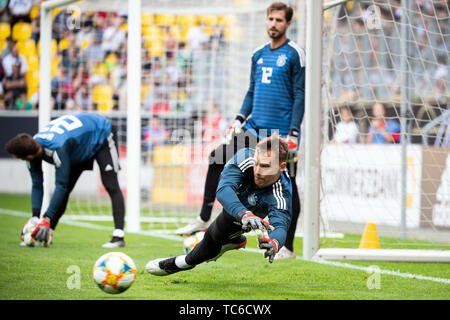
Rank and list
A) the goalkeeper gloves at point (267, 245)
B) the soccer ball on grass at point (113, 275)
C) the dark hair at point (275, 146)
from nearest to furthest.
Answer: the goalkeeper gloves at point (267, 245) < the soccer ball on grass at point (113, 275) < the dark hair at point (275, 146)

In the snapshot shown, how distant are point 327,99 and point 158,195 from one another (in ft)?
19.9

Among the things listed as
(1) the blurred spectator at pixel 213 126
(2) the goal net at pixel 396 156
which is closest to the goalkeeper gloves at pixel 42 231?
(2) the goal net at pixel 396 156

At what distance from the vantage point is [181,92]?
12.6 meters

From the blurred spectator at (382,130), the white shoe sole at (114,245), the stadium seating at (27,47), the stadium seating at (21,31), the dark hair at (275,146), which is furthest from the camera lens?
the stadium seating at (21,31)

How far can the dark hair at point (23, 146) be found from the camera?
698 centimetres

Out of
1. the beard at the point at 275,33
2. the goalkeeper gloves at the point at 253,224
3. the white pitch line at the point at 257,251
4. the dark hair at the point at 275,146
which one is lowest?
the white pitch line at the point at 257,251

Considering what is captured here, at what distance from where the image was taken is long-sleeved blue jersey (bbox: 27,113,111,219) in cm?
715

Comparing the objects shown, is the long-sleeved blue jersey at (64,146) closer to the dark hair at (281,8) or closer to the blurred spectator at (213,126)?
the dark hair at (281,8)

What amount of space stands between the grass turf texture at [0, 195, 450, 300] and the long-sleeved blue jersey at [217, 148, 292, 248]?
52cm

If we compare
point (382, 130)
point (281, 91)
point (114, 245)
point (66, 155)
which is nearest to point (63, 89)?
point (382, 130)

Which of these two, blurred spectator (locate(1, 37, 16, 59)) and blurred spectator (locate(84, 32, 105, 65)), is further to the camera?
blurred spectator (locate(1, 37, 16, 59))

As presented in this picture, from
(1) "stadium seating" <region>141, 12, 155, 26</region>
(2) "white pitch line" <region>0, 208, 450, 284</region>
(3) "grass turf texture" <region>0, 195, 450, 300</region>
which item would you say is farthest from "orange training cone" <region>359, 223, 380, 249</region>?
(1) "stadium seating" <region>141, 12, 155, 26</region>

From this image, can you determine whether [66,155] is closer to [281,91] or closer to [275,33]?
[281,91]

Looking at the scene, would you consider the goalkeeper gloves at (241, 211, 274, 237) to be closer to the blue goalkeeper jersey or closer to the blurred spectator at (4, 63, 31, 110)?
the blue goalkeeper jersey
